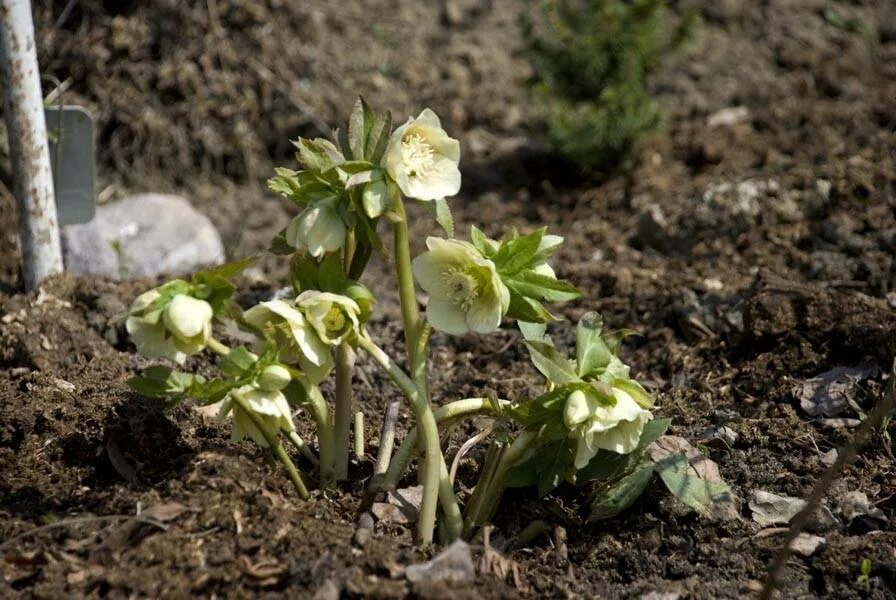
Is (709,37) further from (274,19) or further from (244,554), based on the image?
(244,554)

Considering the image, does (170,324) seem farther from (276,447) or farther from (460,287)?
(460,287)

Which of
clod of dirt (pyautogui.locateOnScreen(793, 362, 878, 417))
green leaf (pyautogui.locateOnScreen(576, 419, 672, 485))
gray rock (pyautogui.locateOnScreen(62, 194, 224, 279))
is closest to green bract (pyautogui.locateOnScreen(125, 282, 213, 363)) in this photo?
green leaf (pyautogui.locateOnScreen(576, 419, 672, 485))

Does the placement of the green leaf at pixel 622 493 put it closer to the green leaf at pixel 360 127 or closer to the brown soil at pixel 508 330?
the brown soil at pixel 508 330

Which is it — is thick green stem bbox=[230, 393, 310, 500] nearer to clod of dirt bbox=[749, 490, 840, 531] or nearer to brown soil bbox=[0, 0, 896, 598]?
brown soil bbox=[0, 0, 896, 598]

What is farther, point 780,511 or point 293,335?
point 780,511

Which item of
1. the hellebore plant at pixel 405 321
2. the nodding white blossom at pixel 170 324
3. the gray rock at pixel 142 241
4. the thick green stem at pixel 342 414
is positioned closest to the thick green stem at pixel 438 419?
the hellebore plant at pixel 405 321

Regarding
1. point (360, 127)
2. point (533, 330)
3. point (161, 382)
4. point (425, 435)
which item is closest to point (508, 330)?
point (533, 330)
